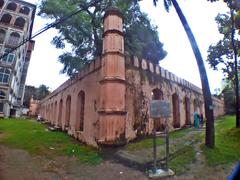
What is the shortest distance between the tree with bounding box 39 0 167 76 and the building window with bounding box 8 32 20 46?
16.7 m

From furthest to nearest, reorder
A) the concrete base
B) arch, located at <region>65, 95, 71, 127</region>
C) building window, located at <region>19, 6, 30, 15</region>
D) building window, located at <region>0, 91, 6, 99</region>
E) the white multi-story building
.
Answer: building window, located at <region>19, 6, 30, 15</region>, the white multi-story building, building window, located at <region>0, 91, 6, 99</region>, arch, located at <region>65, 95, 71, 127</region>, the concrete base

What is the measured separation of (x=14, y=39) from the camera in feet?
112

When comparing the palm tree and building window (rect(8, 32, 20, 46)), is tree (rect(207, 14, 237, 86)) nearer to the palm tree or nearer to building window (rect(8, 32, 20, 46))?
the palm tree

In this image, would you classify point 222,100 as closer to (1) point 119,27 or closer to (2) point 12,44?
(1) point 119,27

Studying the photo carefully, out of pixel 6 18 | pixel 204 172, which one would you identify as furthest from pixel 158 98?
pixel 6 18

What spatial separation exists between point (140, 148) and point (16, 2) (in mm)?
39378

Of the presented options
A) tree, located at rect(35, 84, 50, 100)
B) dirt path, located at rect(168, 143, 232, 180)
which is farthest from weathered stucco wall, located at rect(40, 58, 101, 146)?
tree, located at rect(35, 84, 50, 100)

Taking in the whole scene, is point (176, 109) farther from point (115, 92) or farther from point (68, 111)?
point (68, 111)

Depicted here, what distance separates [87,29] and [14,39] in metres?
20.2

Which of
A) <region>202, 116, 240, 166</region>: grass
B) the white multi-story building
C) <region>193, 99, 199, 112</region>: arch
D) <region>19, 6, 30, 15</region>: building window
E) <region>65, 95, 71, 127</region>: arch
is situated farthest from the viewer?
<region>19, 6, 30, 15</region>: building window

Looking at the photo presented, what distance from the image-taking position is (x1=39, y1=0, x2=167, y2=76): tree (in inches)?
744

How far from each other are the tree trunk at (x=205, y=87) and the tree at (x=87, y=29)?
10784mm

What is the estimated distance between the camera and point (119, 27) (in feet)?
30.1

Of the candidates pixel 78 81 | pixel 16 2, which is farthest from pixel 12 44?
pixel 78 81
